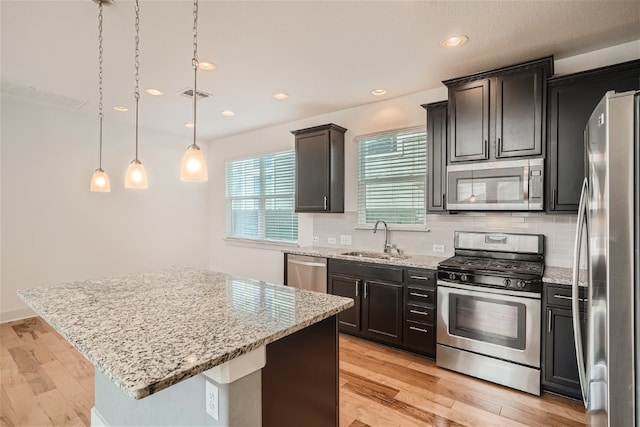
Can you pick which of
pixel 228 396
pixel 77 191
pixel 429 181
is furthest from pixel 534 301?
pixel 77 191

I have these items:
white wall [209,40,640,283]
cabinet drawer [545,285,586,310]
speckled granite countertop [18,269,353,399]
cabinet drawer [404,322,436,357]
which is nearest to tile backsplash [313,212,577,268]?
white wall [209,40,640,283]

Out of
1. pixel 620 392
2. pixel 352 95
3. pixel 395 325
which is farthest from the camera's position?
pixel 352 95

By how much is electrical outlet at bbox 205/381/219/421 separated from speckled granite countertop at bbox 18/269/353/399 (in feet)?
0.66

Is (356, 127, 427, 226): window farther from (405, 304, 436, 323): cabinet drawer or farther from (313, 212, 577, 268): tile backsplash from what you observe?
(405, 304, 436, 323): cabinet drawer

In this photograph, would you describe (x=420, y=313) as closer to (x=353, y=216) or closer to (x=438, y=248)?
(x=438, y=248)

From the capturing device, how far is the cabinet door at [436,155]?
3.25 meters

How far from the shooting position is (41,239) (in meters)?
4.31

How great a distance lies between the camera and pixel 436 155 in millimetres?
3322

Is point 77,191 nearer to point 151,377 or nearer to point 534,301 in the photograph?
point 151,377

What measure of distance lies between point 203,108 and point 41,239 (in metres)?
2.77

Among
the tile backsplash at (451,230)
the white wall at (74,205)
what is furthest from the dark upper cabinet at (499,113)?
the white wall at (74,205)

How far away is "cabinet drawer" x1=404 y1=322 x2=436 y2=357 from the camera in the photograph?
302 cm

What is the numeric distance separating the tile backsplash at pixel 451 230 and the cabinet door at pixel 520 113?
65 centimetres

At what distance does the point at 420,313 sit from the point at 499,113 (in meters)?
1.94
